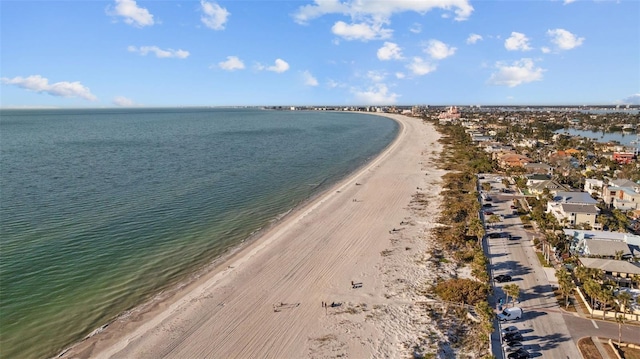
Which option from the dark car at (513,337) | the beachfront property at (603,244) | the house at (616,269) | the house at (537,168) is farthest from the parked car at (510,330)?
the house at (537,168)

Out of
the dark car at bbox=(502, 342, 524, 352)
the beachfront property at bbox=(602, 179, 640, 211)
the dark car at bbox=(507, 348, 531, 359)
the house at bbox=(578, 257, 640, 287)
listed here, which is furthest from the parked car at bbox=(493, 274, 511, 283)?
the beachfront property at bbox=(602, 179, 640, 211)

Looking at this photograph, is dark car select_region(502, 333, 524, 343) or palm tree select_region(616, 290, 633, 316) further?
palm tree select_region(616, 290, 633, 316)

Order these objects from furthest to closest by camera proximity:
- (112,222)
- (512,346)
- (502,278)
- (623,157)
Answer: (623,157), (112,222), (502,278), (512,346)

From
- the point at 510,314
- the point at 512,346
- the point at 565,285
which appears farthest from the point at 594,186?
the point at 512,346

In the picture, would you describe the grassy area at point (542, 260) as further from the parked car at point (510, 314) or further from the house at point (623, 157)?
the house at point (623, 157)

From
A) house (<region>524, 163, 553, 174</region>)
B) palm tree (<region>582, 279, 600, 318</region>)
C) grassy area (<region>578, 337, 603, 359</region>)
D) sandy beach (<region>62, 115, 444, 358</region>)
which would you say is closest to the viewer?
grassy area (<region>578, 337, 603, 359</region>)

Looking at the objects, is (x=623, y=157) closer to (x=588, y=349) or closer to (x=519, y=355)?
(x=588, y=349)

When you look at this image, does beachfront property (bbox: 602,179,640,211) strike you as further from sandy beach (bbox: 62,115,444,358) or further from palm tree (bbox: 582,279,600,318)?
palm tree (bbox: 582,279,600,318)
